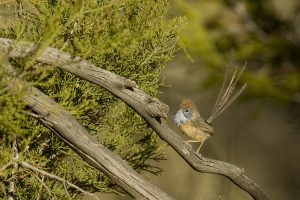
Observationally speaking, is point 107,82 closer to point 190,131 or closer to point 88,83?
point 88,83

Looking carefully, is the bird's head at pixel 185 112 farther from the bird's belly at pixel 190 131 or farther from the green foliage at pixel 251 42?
the green foliage at pixel 251 42

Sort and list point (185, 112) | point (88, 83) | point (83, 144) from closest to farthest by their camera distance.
Answer: point (83, 144) → point (88, 83) → point (185, 112)

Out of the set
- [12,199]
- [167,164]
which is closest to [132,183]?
[12,199]

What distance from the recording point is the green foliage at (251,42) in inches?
111

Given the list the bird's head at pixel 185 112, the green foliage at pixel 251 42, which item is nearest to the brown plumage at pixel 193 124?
the bird's head at pixel 185 112

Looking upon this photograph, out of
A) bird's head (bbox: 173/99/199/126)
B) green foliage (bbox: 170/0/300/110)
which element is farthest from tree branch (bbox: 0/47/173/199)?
green foliage (bbox: 170/0/300/110)

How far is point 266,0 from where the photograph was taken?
9.82ft

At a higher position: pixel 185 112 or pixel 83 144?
pixel 185 112

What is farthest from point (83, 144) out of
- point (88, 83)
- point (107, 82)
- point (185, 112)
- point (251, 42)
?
point (251, 42)

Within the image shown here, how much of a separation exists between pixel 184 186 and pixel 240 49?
177 cm

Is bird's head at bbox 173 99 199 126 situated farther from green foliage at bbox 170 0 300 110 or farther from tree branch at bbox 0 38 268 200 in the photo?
tree branch at bbox 0 38 268 200

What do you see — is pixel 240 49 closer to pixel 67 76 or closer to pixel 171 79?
pixel 67 76

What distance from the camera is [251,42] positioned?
9.52 feet

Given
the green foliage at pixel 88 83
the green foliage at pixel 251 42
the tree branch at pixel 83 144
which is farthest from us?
the green foliage at pixel 251 42
